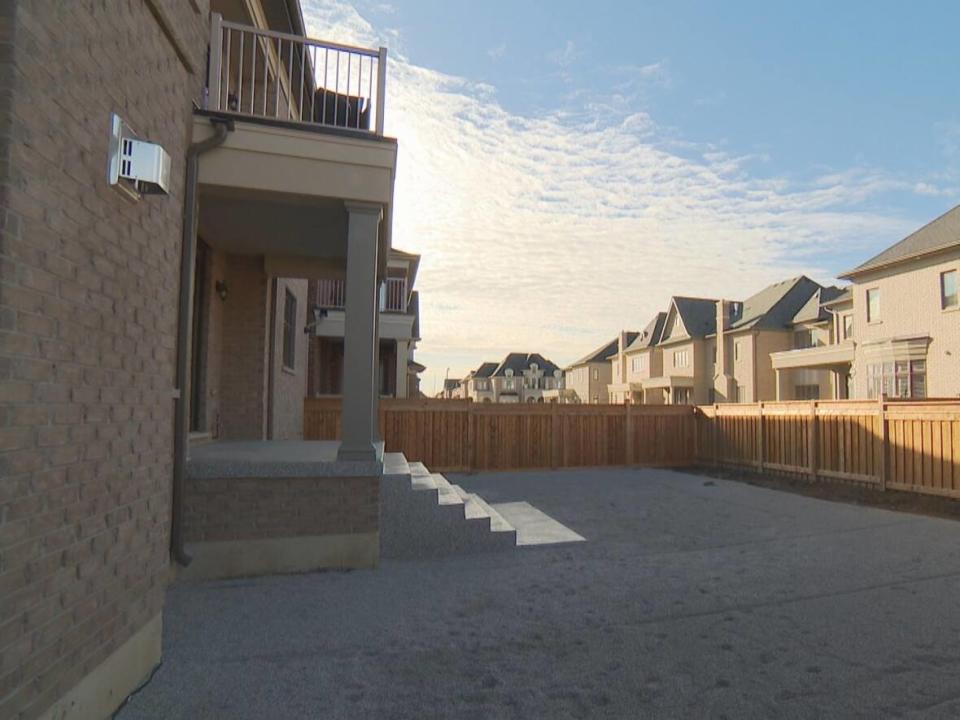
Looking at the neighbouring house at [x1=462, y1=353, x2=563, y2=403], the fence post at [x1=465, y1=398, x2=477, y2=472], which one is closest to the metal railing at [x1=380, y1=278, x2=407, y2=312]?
the fence post at [x1=465, y1=398, x2=477, y2=472]

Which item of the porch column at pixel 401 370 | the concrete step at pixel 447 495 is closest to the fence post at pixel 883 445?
the concrete step at pixel 447 495

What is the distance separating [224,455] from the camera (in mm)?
5965

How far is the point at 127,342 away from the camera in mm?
3158

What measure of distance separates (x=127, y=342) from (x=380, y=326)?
12326 mm

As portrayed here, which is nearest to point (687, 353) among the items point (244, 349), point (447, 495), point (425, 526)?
point (447, 495)

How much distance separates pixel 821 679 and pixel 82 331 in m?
4.16

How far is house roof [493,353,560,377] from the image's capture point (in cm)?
7700

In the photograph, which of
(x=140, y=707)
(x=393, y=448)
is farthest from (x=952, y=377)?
(x=140, y=707)

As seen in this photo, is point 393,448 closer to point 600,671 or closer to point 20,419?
point 600,671

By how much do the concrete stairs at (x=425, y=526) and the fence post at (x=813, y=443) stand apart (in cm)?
906

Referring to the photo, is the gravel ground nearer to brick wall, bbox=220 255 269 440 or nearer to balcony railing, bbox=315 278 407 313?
brick wall, bbox=220 255 269 440

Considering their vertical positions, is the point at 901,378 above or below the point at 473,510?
above

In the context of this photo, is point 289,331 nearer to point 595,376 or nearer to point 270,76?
point 270,76

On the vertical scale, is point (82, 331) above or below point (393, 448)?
above
